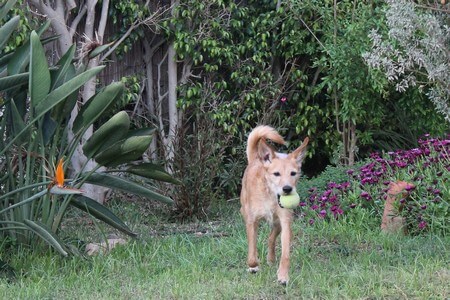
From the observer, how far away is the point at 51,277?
19.3 ft

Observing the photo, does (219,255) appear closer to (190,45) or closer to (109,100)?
(109,100)

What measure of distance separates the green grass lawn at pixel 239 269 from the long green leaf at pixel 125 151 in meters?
0.73

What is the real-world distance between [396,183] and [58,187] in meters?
3.44

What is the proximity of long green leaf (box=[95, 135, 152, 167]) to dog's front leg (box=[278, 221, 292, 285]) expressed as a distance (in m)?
1.39

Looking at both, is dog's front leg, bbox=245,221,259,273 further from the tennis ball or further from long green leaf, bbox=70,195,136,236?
long green leaf, bbox=70,195,136,236

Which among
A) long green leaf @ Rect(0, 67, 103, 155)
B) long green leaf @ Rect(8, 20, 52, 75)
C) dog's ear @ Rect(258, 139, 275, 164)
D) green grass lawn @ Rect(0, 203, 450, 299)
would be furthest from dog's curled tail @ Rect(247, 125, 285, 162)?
long green leaf @ Rect(8, 20, 52, 75)

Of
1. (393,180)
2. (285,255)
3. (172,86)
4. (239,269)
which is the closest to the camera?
(285,255)

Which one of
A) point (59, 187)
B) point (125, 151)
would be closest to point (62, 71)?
point (125, 151)

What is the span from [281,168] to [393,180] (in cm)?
279

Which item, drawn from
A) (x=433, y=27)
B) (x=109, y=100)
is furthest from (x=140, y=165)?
(x=433, y=27)

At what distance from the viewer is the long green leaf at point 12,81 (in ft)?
20.2

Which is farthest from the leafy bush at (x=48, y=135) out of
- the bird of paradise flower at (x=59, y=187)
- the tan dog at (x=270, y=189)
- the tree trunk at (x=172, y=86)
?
the tree trunk at (x=172, y=86)

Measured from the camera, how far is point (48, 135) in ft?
22.5

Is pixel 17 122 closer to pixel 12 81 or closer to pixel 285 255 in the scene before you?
pixel 12 81
